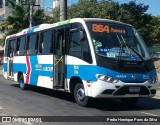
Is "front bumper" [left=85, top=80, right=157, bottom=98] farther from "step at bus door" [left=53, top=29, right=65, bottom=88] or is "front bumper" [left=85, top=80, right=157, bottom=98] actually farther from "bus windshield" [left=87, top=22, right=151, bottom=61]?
"step at bus door" [left=53, top=29, right=65, bottom=88]

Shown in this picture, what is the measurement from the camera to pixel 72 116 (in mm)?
10398

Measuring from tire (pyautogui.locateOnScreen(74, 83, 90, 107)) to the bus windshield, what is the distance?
144 centimetres

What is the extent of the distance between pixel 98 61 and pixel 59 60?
111 inches

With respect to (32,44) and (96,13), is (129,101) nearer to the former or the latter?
(32,44)

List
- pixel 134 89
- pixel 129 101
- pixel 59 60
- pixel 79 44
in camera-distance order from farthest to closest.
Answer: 1. pixel 59 60
2. pixel 129 101
3. pixel 79 44
4. pixel 134 89

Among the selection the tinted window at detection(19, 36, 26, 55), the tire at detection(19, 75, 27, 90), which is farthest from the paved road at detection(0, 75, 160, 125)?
the tinted window at detection(19, 36, 26, 55)

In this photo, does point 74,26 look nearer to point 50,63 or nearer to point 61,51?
point 61,51

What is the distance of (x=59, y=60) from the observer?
14.0m

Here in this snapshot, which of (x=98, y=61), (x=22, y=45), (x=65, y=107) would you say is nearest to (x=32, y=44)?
(x=22, y=45)

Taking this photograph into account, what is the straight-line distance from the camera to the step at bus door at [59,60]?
45.3ft

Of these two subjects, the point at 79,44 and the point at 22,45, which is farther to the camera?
the point at 22,45

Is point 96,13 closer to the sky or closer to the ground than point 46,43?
closer to the sky

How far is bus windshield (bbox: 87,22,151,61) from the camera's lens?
11818 mm

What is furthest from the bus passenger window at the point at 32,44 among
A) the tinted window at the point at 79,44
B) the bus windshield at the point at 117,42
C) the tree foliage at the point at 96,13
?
the tree foliage at the point at 96,13
